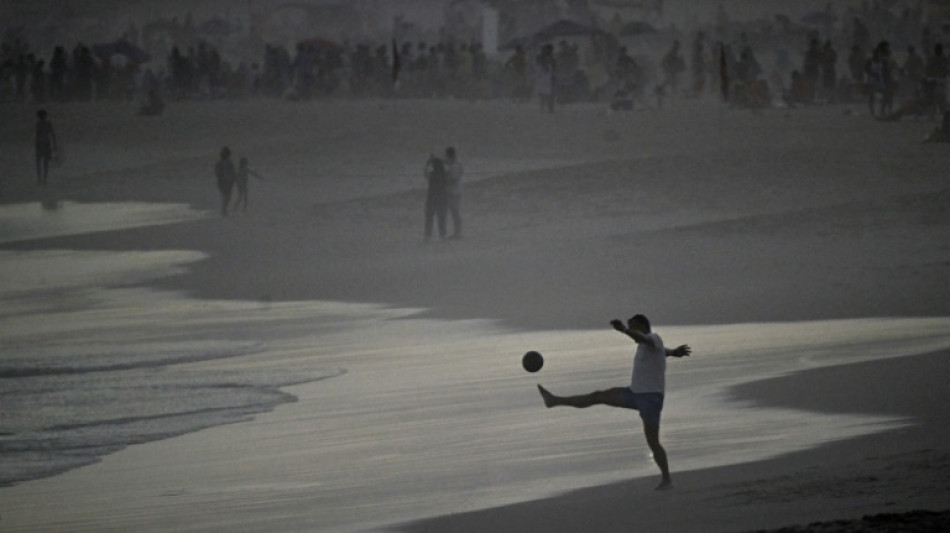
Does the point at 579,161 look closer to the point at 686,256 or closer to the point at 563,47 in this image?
the point at 563,47

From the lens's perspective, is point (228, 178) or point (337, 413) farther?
point (228, 178)

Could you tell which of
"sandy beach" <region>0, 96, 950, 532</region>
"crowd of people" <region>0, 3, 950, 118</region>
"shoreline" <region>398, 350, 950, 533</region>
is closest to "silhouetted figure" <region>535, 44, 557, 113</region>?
"crowd of people" <region>0, 3, 950, 118</region>

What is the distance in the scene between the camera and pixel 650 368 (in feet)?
34.5

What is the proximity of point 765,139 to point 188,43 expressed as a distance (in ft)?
131

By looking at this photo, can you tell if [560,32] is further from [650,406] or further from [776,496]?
[776,496]

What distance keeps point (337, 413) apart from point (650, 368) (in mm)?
4444

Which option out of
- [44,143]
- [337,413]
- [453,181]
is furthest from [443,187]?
[44,143]

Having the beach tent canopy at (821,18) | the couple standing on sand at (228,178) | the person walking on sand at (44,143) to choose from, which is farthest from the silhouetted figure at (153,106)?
the beach tent canopy at (821,18)

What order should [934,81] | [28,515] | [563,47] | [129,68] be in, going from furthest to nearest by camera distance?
[129,68], [563,47], [934,81], [28,515]

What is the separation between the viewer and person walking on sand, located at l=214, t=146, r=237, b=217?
35.1 metres

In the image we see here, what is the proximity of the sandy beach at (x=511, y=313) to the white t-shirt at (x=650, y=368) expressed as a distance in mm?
586

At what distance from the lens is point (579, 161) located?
3872 cm

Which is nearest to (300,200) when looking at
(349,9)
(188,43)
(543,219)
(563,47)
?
(543,219)

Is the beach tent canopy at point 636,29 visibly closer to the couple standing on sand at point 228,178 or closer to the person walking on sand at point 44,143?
the person walking on sand at point 44,143
